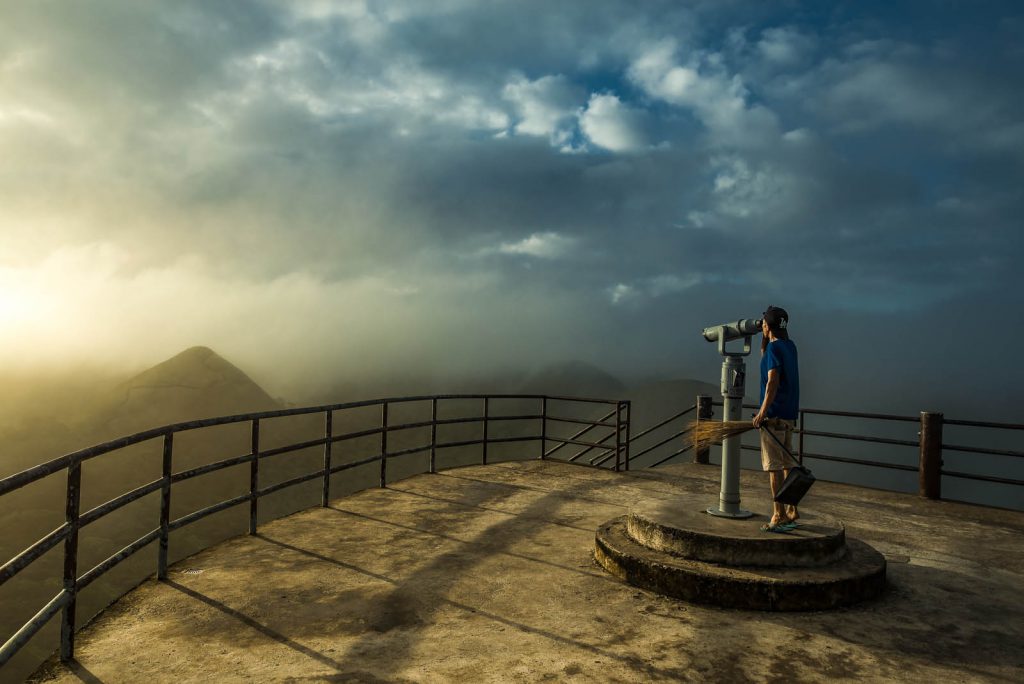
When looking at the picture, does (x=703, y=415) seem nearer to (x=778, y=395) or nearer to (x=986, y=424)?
(x=986, y=424)

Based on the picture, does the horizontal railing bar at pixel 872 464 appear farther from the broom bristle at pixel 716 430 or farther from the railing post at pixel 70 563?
the railing post at pixel 70 563

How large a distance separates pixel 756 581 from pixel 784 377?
5.27 ft

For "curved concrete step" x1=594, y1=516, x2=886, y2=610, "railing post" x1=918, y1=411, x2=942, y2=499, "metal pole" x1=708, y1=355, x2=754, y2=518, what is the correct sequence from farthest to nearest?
"railing post" x1=918, y1=411, x2=942, y2=499
"metal pole" x1=708, y1=355, x2=754, y2=518
"curved concrete step" x1=594, y1=516, x2=886, y2=610

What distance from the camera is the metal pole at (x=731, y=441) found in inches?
219

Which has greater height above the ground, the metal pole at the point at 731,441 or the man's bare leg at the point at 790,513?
the metal pole at the point at 731,441

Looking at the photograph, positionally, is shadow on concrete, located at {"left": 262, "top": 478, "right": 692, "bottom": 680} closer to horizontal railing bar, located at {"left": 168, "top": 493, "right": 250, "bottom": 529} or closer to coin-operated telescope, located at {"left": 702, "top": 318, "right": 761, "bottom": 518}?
horizontal railing bar, located at {"left": 168, "top": 493, "right": 250, "bottom": 529}

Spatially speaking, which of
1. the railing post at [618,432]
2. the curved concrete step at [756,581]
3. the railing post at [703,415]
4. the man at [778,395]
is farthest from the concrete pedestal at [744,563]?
the railing post at [703,415]

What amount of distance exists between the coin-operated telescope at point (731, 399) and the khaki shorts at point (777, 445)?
11.7 inches

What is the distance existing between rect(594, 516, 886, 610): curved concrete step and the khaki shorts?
0.81 metres

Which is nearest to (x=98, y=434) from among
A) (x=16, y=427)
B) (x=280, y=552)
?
(x=16, y=427)

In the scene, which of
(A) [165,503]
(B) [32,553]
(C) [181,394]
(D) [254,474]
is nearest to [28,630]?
(B) [32,553]

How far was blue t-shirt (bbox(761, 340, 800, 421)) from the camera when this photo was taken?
5281 mm

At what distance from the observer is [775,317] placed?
529 cm

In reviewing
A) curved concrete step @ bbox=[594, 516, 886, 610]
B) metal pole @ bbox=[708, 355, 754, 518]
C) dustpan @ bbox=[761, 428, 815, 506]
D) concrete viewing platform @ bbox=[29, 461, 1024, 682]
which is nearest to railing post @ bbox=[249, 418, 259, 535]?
concrete viewing platform @ bbox=[29, 461, 1024, 682]
